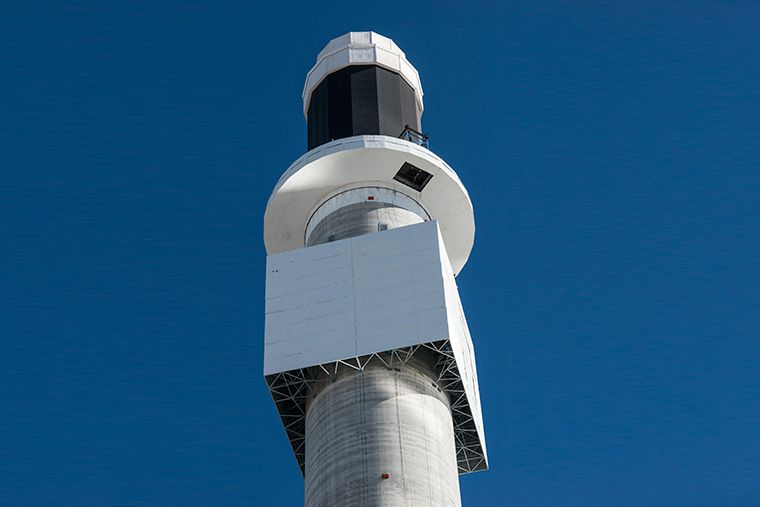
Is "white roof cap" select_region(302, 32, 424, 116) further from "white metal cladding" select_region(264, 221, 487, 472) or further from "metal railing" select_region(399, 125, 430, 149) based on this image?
"white metal cladding" select_region(264, 221, 487, 472)

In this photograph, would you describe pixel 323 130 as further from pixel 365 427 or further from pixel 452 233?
pixel 365 427

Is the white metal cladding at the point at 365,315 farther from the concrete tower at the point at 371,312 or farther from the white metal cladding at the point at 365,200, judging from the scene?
the white metal cladding at the point at 365,200

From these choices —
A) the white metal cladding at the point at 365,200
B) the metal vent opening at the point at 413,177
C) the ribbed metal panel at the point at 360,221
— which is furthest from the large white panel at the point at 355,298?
the metal vent opening at the point at 413,177

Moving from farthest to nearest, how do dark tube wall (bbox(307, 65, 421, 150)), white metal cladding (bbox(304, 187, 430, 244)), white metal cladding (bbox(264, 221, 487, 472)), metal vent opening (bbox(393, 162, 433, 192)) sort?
dark tube wall (bbox(307, 65, 421, 150))
metal vent opening (bbox(393, 162, 433, 192))
white metal cladding (bbox(304, 187, 430, 244))
white metal cladding (bbox(264, 221, 487, 472))

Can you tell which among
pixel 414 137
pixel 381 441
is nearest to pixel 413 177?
pixel 414 137

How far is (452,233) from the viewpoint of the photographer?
5762 cm

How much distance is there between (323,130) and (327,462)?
63.9ft

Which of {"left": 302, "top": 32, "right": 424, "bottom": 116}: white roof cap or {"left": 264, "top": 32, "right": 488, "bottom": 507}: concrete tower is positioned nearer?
{"left": 264, "top": 32, "right": 488, "bottom": 507}: concrete tower

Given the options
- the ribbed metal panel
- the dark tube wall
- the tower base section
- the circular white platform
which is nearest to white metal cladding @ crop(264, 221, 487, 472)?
the tower base section

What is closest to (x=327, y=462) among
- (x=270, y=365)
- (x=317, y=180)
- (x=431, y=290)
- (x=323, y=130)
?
(x=270, y=365)

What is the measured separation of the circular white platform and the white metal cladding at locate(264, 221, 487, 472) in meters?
5.16

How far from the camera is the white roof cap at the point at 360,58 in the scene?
59.1m

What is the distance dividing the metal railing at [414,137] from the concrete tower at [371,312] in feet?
0.30

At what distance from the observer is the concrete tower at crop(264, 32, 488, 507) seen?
44094 mm
